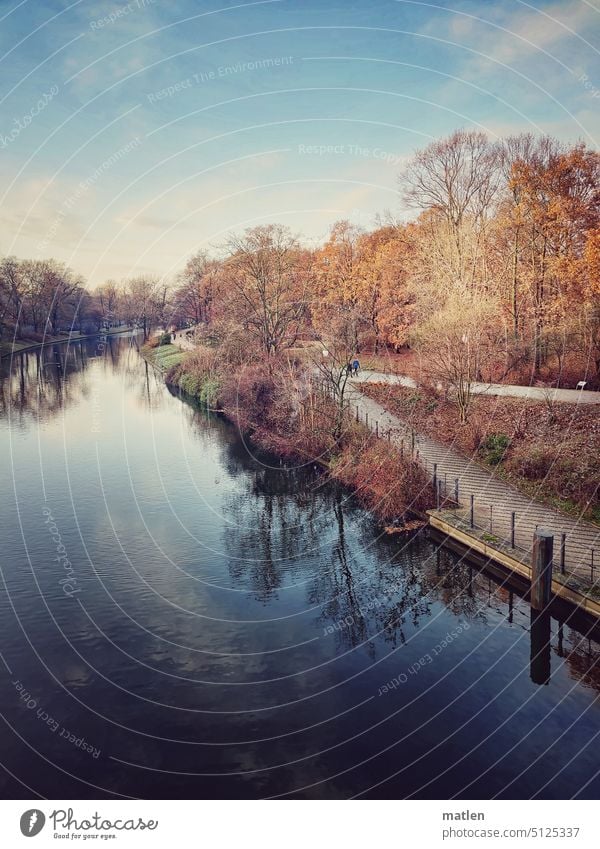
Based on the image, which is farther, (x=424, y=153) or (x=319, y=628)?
(x=424, y=153)

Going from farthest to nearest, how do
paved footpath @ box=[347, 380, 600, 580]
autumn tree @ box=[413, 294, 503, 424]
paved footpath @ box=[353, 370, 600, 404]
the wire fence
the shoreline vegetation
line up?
autumn tree @ box=[413, 294, 503, 424] → paved footpath @ box=[353, 370, 600, 404] → the shoreline vegetation → paved footpath @ box=[347, 380, 600, 580] → the wire fence

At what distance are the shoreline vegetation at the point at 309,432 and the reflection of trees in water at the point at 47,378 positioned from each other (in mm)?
12957

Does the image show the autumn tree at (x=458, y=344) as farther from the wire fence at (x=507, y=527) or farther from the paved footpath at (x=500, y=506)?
the wire fence at (x=507, y=527)

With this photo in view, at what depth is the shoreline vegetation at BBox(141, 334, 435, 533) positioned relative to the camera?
95.0 feet

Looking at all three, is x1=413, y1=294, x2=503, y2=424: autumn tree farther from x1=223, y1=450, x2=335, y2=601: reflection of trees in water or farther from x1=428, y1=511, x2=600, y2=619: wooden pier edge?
x1=428, y1=511, x2=600, y2=619: wooden pier edge

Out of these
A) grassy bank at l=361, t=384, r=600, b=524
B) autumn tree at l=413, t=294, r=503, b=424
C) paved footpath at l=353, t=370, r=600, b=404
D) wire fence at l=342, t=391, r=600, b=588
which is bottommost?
wire fence at l=342, t=391, r=600, b=588

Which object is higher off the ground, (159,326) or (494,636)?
(159,326)

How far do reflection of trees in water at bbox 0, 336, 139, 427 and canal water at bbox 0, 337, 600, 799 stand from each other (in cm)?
2372

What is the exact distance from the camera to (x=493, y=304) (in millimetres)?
39438

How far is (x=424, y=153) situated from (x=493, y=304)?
16.5m

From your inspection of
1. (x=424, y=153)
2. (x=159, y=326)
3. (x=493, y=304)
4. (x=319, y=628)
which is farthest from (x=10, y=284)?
(x=319, y=628)

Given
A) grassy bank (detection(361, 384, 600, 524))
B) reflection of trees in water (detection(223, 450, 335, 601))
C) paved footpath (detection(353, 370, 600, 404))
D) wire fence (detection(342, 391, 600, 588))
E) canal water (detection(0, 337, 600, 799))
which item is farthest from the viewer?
paved footpath (detection(353, 370, 600, 404))

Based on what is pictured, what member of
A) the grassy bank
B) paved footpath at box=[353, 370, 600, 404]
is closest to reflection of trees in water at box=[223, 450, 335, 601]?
the grassy bank
